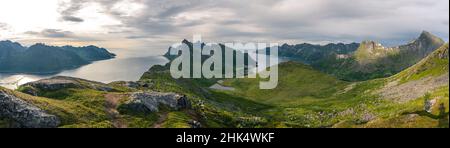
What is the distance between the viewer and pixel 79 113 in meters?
173

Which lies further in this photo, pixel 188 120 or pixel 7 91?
pixel 188 120

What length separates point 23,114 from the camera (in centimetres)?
15475

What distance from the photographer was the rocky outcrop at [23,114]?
152 meters

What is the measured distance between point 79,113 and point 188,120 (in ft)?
159

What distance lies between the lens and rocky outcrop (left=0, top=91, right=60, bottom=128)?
500ft
